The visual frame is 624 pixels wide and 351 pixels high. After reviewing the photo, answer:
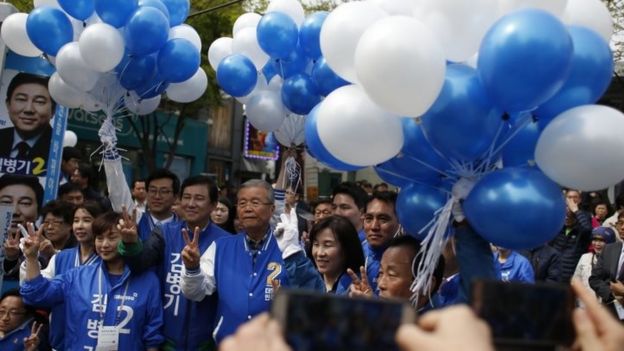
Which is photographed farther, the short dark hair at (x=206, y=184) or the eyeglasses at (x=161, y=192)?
the eyeglasses at (x=161, y=192)

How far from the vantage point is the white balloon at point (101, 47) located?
4.20 m

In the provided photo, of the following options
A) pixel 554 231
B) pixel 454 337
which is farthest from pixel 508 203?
pixel 454 337

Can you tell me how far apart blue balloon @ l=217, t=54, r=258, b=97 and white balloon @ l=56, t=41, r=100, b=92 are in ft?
3.28

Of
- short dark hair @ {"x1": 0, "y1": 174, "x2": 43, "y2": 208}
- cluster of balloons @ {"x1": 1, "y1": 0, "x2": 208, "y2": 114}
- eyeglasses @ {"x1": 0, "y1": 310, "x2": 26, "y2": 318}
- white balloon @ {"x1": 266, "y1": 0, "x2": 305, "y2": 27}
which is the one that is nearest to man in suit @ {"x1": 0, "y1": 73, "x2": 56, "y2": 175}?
short dark hair @ {"x1": 0, "y1": 174, "x2": 43, "y2": 208}

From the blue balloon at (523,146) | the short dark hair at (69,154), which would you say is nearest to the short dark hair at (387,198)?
the blue balloon at (523,146)

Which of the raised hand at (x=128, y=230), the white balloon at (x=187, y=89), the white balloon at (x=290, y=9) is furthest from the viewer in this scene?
the white balloon at (x=187, y=89)

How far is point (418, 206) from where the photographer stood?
249 cm

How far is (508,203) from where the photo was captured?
6.88ft

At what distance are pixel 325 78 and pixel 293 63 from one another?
0.78 meters

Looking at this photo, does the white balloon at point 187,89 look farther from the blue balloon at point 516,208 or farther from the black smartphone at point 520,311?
the black smartphone at point 520,311

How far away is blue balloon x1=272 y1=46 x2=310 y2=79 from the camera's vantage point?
4.98 metres

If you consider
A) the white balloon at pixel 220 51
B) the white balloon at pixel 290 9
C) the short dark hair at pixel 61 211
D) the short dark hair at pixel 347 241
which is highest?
the white balloon at pixel 290 9

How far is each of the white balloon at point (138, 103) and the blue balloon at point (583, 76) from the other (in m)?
3.22

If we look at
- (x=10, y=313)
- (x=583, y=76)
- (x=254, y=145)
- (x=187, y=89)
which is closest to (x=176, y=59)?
(x=187, y=89)
